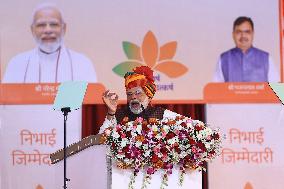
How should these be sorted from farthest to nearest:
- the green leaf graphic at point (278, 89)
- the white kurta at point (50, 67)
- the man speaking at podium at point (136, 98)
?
the white kurta at point (50, 67) → the man speaking at podium at point (136, 98) → the green leaf graphic at point (278, 89)

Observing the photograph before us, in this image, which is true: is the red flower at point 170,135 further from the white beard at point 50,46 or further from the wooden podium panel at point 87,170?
the white beard at point 50,46

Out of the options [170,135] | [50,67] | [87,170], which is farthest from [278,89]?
[50,67]

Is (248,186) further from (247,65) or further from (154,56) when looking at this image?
(154,56)

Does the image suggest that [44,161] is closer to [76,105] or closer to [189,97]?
[189,97]

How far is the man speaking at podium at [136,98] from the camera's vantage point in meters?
3.66

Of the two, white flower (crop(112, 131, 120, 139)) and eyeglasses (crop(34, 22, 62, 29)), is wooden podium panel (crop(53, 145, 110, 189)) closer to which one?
eyeglasses (crop(34, 22, 62, 29))

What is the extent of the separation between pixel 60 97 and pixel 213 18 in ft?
7.39

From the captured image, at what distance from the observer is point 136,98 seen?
370cm

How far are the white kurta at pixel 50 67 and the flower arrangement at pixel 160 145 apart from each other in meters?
2.15

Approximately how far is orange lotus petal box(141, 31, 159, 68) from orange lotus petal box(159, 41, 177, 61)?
5 cm

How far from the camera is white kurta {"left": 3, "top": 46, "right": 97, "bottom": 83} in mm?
5148

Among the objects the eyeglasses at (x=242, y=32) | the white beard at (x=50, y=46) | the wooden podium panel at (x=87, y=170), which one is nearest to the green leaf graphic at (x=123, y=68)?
→ the white beard at (x=50, y=46)

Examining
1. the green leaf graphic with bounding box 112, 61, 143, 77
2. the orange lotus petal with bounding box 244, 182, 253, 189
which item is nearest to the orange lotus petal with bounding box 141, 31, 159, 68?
the green leaf graphic with bounding box 112, 61, 143, 77

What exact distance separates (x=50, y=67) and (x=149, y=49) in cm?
91
